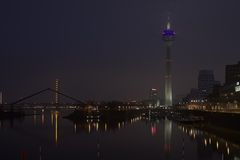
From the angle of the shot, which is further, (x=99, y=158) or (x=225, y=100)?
(x=225, y=100)

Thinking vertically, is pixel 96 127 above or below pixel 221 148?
below

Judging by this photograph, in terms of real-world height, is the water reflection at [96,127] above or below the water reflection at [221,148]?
below

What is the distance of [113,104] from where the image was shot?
7392 inches

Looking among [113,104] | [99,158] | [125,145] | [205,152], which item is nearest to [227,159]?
[205,152]

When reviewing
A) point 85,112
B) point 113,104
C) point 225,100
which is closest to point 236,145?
point 225,100

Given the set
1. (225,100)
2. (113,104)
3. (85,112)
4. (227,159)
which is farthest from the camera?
(113,104)

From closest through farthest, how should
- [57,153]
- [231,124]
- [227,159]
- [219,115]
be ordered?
[227,159] → [57,153] → [231,124] → [219,115]

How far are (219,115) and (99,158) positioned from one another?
3831 centimetres

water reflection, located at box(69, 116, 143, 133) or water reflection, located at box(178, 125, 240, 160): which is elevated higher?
water reflection, located at box(178, 125, 240, 160)

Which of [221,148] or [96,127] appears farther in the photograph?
[96,127]

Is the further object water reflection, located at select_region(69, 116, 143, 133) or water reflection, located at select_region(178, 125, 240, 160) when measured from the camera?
water reflection, located at select_region(69, 116, 143, 133)

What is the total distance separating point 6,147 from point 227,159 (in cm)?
2571

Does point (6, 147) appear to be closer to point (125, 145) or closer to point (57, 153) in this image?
point (57, 153)

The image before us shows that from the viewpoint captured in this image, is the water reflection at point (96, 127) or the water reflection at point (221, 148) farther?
the water reflection at point (96, 127)
